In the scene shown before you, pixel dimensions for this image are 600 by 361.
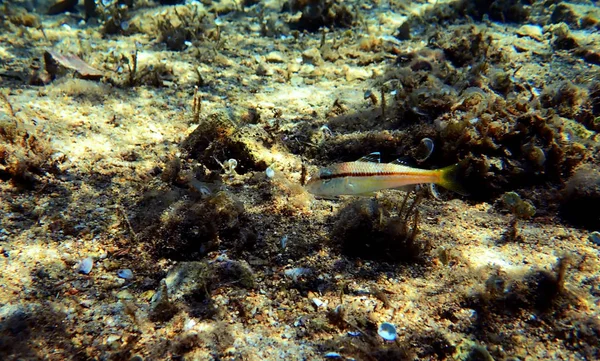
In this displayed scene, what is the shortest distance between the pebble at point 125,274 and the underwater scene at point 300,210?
0.02 m

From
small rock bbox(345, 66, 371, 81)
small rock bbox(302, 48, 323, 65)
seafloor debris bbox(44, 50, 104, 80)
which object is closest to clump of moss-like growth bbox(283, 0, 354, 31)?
small rock bbox(302, 48, 323, 65)

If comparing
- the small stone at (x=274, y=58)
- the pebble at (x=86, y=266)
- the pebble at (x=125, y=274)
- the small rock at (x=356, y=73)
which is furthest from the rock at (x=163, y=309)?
the small stone at (x=274, y=58)

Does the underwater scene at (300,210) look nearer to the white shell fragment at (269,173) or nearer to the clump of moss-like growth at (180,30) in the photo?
the white shell fragment at (269,173)

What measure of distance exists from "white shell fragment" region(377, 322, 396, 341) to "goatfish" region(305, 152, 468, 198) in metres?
1.25

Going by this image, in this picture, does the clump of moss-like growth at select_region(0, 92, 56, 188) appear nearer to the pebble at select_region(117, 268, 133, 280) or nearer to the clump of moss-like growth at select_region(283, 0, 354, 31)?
the pebble at select_region(117, 268, 133, 280)

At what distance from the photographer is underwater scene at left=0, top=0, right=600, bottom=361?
105 inches

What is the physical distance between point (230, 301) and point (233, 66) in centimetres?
585

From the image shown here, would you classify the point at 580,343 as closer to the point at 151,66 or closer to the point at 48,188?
the point at 48,188

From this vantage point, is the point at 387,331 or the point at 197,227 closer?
the point at 387,331

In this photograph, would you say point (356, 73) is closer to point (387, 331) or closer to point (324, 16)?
point (324, 16)

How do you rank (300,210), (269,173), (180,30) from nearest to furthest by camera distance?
(300,210) < (269,173) < (180,30)

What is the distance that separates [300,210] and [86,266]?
7.36ft

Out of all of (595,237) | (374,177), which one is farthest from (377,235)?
(595,237)

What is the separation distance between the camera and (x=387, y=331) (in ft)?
8.79
